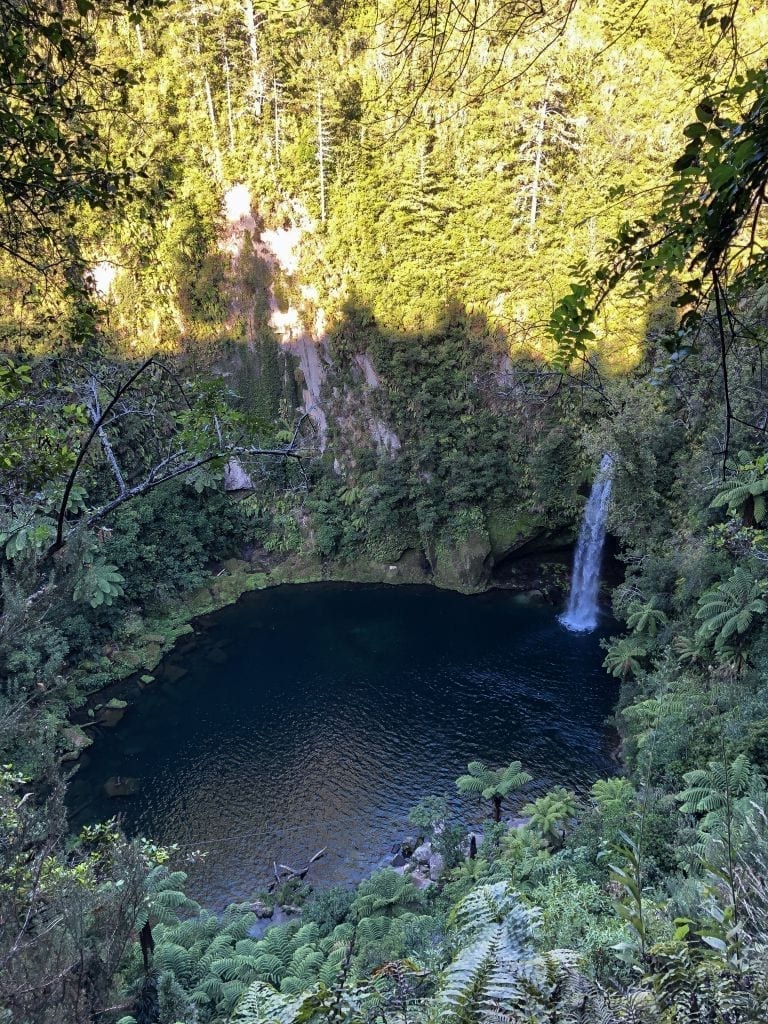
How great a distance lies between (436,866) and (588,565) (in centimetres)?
1051

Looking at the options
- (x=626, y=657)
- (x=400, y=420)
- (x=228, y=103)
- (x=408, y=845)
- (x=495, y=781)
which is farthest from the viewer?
(x=400, y=420)

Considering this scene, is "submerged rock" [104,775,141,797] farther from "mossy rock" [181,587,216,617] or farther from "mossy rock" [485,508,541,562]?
"mossy rock" [485,508,541,562]

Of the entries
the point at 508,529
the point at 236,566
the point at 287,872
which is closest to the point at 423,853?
the point at 287,872

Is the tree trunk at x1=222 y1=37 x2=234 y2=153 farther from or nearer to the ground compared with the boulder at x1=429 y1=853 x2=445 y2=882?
farther from the ground

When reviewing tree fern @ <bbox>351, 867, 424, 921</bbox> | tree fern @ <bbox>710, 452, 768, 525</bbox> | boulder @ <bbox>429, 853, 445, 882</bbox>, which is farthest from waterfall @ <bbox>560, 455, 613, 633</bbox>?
tree fern @ <bbox>351, 867, 424, 921</bbox>

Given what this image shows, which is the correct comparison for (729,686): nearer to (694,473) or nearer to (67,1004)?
(694,473)

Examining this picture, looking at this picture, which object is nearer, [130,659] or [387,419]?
[130,659]

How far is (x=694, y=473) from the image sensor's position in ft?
44.3

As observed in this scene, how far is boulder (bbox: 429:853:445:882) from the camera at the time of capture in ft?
35.4

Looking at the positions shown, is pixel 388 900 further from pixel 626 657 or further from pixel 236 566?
pixel 236 566

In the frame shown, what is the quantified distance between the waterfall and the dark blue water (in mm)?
923

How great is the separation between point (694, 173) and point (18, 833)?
669cm

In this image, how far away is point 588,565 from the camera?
19.0 metres

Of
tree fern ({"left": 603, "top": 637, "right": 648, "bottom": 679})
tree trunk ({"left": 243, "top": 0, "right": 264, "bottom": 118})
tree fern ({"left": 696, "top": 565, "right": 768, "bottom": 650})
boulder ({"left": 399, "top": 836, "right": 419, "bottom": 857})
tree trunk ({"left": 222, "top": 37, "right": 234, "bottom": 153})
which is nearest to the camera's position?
tree fern ({"left": 696, "top": 565, "right": 768, "bottom": 650})
